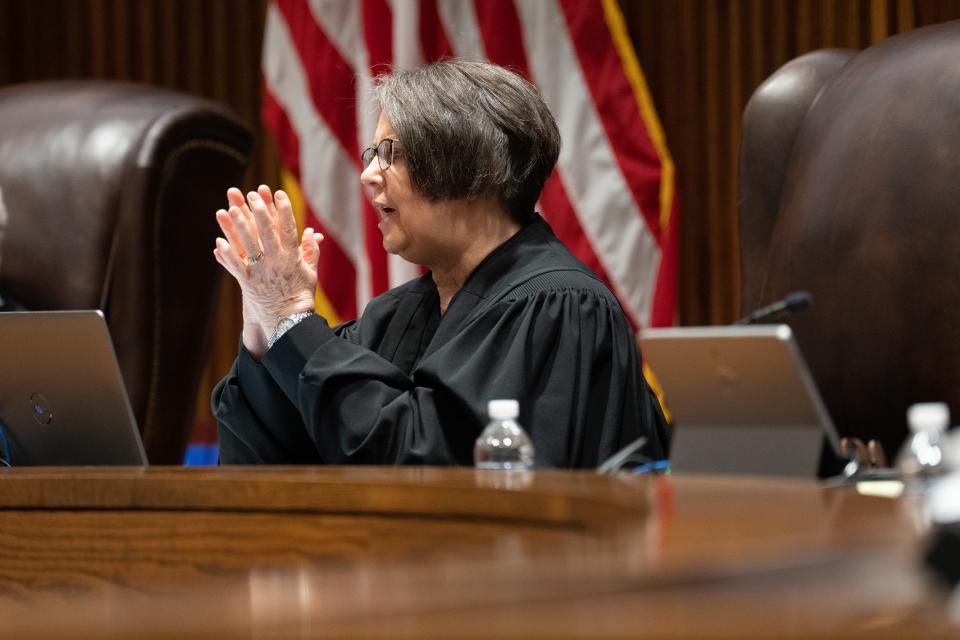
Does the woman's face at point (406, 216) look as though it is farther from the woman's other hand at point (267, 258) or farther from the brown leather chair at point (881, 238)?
the brown leather chair at point (881, 238)

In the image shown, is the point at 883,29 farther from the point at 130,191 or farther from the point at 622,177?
the point at 130,191

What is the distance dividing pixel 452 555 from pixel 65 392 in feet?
4.15

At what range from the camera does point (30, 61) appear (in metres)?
5.23

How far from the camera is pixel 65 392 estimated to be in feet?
7.35

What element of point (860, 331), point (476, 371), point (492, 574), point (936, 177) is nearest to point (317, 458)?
point (476, 371)

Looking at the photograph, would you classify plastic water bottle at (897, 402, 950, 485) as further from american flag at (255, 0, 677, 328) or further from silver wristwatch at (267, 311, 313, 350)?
american flag at (255, 0, 677, 328)

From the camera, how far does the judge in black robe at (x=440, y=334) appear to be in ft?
7.89

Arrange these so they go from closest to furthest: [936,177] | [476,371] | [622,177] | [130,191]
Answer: [476,371], [936,177], [130,191], [622,177]

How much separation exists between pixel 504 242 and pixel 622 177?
119 centimetres

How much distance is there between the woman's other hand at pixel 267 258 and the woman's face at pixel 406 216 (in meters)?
0.20

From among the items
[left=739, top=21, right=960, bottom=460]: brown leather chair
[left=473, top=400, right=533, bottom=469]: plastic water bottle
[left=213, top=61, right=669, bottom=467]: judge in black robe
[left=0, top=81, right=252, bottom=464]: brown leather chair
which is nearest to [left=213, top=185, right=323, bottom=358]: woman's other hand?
[left=213, top=61, right=669, bottom=467]: judge in black robe

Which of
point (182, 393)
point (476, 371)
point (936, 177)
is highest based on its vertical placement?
point (936, 177)

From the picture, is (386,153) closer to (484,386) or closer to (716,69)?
(484,386)

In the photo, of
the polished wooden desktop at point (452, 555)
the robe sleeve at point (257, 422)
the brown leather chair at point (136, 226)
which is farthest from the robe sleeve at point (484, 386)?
the brown leather chair at point (136, 226)
